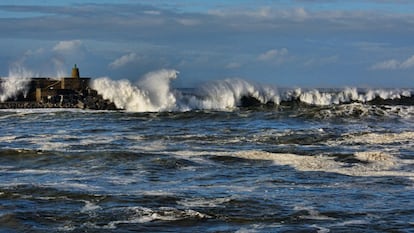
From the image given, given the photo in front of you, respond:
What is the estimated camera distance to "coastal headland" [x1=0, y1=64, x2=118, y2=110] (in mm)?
53531

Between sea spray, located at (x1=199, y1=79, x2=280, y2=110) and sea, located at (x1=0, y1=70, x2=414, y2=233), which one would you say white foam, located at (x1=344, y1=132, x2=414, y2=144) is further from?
sea spray, located at (x1=199, y1=79, x2=280, y2=110)

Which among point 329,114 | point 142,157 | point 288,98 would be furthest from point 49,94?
point 142,157

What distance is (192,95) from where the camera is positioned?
178ft

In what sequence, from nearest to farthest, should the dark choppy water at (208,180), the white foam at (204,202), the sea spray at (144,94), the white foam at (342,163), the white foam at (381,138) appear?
the dark choppy water at (208,180) → the white foam at (204,202) → the white foam at (342,163) → the white foam at (381,138) → the sea spray at (144,94)

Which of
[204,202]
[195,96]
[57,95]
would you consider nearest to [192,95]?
[195,96]

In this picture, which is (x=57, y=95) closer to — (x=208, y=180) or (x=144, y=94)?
(x=144, y=94)

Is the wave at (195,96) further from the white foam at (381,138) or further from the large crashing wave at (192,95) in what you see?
the white foam at (381,138)

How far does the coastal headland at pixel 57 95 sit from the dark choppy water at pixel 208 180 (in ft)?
76.6

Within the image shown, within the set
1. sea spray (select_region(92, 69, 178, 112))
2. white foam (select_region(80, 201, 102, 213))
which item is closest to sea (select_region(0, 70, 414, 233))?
white foam (select_region(80, 201, 102, 213))

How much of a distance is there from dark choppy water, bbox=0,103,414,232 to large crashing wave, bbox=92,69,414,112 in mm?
21427

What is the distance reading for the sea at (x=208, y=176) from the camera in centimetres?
1109

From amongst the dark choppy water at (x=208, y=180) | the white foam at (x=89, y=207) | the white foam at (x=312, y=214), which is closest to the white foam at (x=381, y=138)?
the dark choppy water at (x=208, y=180)

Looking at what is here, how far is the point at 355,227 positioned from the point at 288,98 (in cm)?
5051

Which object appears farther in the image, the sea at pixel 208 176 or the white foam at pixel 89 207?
the white foam at pixel 89 207
